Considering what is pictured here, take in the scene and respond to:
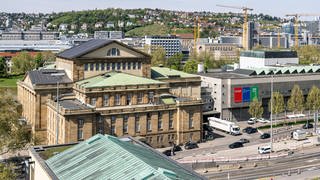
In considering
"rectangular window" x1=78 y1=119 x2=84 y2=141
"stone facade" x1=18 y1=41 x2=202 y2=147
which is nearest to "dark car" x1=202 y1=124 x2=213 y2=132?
"stone facade" x1=18 y1=41 x2=202 y2=147

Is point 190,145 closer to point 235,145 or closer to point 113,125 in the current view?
point 235,145

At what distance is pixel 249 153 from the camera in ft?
259

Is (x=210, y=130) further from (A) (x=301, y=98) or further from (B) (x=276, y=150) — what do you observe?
(A) (x=301, y=98)

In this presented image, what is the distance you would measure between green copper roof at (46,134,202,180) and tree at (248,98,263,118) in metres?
67.5

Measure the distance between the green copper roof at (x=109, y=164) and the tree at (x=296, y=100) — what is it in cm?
7557

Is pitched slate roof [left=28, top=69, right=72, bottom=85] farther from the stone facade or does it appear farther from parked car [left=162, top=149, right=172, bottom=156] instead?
parked car [left=162, top=149, right=172, bottom=156]

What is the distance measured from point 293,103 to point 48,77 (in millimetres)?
56792

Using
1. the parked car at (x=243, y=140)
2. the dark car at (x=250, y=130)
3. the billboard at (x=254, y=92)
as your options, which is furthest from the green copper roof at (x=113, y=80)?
the billboard at (x=254, y=92)

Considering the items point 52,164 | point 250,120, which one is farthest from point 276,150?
point 52,164

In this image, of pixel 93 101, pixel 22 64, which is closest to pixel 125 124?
pixel 93 101

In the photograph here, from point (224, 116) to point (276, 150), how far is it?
28168 millimetres

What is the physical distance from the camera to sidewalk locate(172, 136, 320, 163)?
244 ft

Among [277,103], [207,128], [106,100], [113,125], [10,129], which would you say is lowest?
[207,128]

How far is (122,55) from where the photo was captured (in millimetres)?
88188
